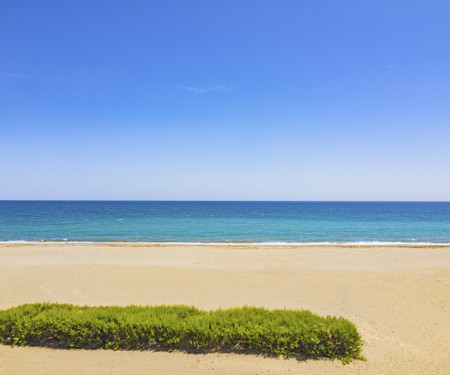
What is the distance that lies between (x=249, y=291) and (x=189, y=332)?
6.25 m

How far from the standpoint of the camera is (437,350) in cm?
716

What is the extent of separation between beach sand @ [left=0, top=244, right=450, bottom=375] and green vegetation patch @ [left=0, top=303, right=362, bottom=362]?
230 millimetres

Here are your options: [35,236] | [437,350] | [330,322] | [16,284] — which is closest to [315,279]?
[437,350]

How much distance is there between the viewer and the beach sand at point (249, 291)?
6.07 m

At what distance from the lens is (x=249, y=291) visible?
12258 millimetres

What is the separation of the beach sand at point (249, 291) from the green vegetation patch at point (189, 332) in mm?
230

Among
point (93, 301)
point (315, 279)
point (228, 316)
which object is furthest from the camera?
point (315, 279)

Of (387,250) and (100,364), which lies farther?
(387,250)

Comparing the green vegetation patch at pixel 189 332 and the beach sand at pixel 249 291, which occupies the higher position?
the green vegetation patch at pixel 189 332

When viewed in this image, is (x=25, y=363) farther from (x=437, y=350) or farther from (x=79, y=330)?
(x=437, y=350)

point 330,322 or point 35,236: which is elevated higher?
point 330,322

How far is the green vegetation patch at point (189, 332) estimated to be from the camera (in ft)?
20.5

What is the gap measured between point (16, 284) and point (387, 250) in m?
23.8

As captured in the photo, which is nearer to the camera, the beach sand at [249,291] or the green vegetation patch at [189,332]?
the beach sand at [249,291]
